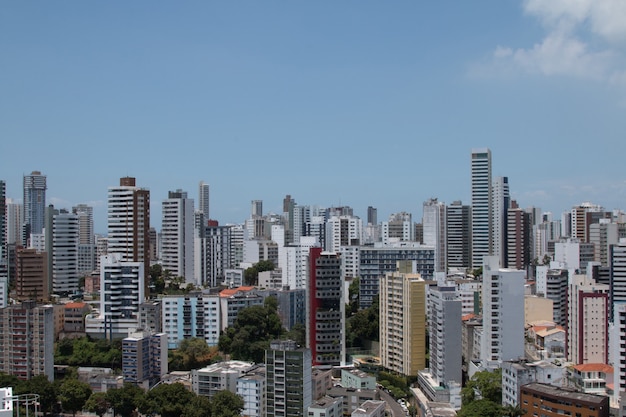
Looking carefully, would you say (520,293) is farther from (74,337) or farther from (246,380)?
(74,337)

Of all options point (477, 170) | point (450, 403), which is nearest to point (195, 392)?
point (450, 403)

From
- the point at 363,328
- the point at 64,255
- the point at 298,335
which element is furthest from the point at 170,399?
the point at 64,255

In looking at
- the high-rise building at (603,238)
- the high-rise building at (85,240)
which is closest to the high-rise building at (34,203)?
the high-rise building at (85,240)

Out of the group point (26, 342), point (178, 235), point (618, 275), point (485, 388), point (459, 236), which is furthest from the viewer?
point (459, 236)

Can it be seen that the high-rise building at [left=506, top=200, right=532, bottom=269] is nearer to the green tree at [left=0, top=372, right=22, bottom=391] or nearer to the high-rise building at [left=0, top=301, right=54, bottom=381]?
the high-rise building at [left=0, top=301, right=54, bottom=381]

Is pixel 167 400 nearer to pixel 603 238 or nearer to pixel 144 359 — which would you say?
pixel 144 359

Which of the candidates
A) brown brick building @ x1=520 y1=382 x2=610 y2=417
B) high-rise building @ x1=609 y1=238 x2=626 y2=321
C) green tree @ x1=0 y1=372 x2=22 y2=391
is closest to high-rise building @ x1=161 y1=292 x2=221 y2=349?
green tree @ x1=0 y1=372 x2=22 y2=391
